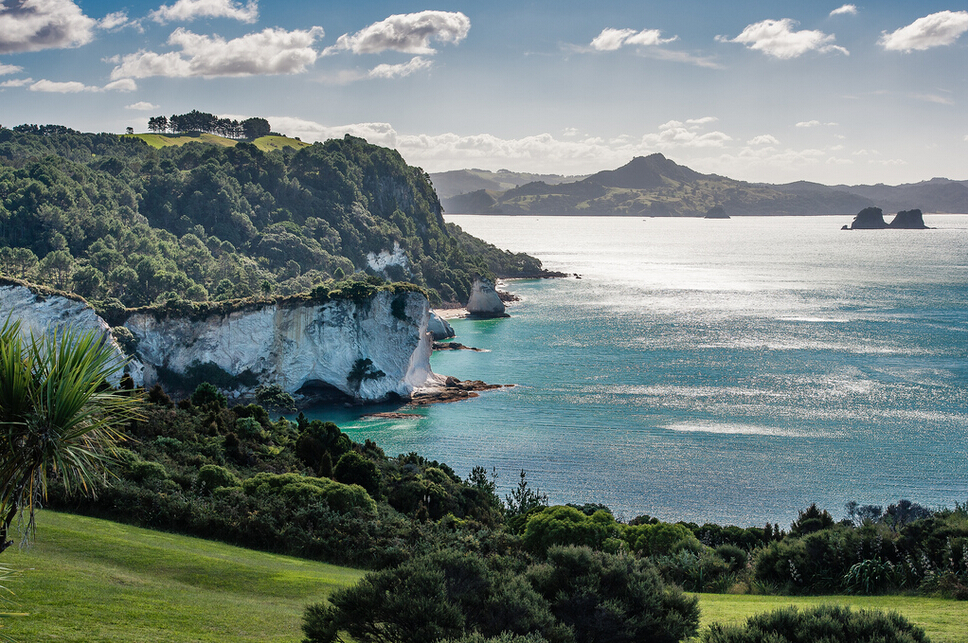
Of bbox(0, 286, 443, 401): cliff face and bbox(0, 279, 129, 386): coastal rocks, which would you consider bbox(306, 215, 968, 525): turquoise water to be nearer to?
bbox(0, 286, 443, 401): cliff face

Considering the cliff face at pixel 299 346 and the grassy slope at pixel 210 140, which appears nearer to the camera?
the cliff face at pixel 299 346

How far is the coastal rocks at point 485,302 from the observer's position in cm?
10974

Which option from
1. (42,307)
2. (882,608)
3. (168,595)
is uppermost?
(42,307)

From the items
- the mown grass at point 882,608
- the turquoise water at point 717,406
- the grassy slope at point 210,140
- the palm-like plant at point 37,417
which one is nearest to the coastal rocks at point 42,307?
the turquoise water at point 717,406

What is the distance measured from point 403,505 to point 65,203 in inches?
3089

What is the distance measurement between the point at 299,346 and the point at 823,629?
189ft

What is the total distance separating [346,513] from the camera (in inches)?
771

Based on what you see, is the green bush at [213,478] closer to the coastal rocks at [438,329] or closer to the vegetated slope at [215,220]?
the vegetated slope at [215,220]

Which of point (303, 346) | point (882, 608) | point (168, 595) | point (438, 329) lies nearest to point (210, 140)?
point (438, 329)

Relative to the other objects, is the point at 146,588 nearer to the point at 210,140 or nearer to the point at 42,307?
the point at 42,307

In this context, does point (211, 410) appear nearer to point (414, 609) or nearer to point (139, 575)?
point (139, 575)

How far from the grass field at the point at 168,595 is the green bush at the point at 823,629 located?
7.40 ft

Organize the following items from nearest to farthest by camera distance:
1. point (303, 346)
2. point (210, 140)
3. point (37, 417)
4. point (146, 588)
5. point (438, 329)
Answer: point (37, 417) → point (146, 588) → point (303, 346) → point (438, 329) → point (210, 140)

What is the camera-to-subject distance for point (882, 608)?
12.6 meters
